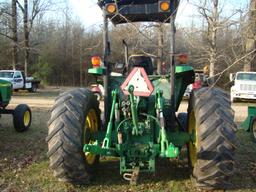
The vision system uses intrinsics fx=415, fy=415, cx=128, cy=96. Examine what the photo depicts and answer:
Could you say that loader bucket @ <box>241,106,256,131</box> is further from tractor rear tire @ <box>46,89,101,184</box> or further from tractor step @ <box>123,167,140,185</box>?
tractor rear tire @ <box>46,89,101,184</box>

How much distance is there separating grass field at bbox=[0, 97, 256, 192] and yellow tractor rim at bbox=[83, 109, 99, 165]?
28cm

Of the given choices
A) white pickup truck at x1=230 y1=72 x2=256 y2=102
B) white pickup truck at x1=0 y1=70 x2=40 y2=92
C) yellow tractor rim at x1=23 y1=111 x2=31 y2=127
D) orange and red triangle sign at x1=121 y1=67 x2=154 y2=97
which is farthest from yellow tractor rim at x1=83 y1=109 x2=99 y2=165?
white pickup truck at x1=0 y1=70 x2=40 y2=92

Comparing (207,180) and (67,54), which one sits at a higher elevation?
(67,54)

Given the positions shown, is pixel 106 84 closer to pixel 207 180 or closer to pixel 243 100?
pixel 207 180

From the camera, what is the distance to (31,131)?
434 inches

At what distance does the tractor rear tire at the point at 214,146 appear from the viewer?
5457 mm

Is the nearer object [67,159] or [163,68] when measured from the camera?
[67,159]

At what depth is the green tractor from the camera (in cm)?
1082

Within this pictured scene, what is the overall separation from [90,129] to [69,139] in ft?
2.85

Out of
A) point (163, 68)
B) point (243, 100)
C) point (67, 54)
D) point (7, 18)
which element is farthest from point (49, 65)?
point (163, 68)

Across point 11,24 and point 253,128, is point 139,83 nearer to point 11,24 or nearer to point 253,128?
point 253,128

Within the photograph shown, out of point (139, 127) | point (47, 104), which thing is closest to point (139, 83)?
point (139, 127)

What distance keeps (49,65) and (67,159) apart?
130 feet

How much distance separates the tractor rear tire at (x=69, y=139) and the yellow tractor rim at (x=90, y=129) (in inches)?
6.4
